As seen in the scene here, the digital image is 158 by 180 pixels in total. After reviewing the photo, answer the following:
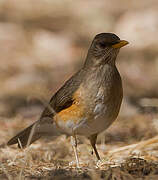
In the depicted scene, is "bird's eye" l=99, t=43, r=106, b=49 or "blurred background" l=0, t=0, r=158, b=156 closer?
"bird's eye" l=99, t=43, r=106, b=49

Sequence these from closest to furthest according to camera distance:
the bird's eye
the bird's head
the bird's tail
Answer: the bird's head < the bird's eye < the bird's tail

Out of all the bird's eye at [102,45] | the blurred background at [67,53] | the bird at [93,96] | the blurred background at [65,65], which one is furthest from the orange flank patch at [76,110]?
the bird's eye at [102,45]

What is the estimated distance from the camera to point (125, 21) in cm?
1373

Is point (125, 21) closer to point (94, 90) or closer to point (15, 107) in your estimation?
point (15, 107)

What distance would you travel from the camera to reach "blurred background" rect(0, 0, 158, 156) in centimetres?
879

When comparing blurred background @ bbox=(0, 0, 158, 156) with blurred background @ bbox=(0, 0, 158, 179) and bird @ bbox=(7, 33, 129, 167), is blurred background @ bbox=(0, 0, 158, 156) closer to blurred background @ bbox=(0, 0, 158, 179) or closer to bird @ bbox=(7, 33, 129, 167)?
blurred background @ bbox=(0, 0, 158, 179)

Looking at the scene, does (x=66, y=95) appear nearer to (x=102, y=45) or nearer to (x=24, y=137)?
(x=102, y=45)

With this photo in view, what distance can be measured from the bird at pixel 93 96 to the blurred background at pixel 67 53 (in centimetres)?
43

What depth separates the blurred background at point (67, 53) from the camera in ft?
28.8

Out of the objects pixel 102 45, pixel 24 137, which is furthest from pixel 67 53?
pixel 102 45

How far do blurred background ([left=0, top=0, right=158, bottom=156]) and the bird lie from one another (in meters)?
0.43

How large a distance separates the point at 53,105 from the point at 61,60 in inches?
196

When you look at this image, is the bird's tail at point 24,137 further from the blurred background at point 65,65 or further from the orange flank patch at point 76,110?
the orange flank patch at point 76,110

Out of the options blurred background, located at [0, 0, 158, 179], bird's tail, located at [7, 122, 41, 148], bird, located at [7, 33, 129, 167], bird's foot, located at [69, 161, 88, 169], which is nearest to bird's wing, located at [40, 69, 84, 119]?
bird, located at [7, 33, 129, 167]
